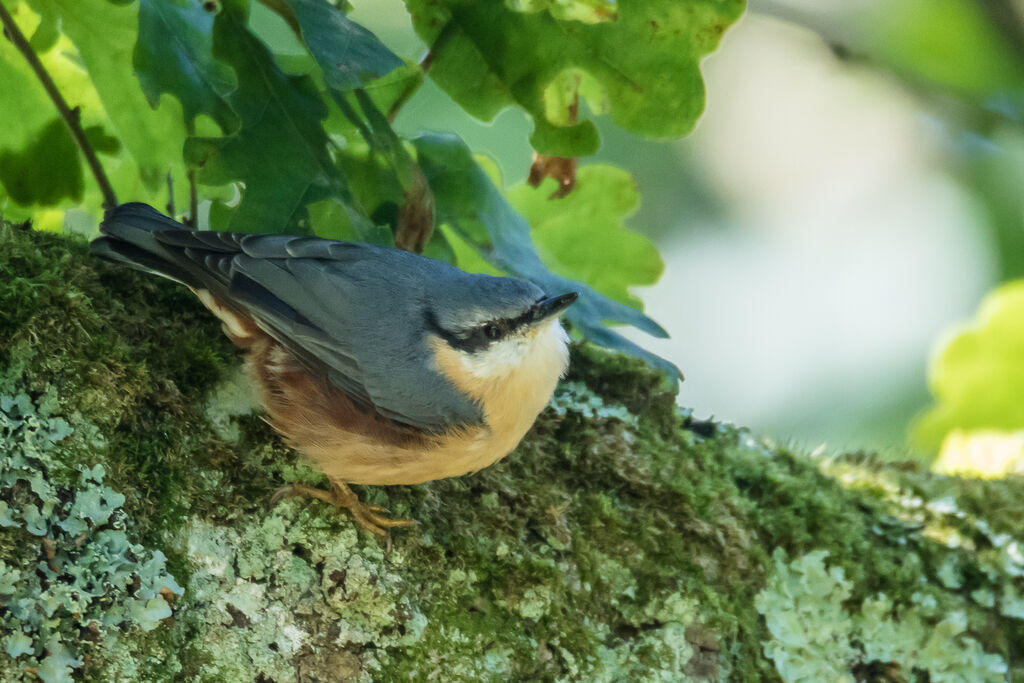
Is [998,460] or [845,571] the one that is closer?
[845,571]

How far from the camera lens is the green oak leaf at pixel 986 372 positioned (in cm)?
345

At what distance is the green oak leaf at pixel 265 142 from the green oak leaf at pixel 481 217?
0.26 m

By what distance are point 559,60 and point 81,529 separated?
1414 mm

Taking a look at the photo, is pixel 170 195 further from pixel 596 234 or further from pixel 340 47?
pixel 596 234

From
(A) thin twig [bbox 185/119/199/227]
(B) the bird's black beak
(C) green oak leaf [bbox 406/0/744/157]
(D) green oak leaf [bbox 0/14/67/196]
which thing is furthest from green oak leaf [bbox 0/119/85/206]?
(B) the bird's black beak

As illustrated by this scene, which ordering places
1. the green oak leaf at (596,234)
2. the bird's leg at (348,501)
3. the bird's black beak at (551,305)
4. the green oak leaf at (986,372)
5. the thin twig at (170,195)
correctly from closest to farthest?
the bird's leg at (348,501) < the bird's black beak at (551,305) < the thin twig at (170,195) < the green oak leaf at (596,234) < the green oak leaf at (986,372)

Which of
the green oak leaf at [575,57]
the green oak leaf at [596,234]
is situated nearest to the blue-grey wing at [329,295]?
the green oak leaf at [575,57]

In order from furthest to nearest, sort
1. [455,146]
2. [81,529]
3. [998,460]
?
[998,460]
[455,146]
[81,529]

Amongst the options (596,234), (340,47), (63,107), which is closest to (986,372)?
(596,234)

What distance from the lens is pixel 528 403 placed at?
2230 millimetres

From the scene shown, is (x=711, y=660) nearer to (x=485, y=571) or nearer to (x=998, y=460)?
(x=485, y=571)

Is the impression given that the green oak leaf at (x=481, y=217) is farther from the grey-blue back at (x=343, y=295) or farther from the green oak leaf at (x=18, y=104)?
the green oak leaf at (x=18, y=104)

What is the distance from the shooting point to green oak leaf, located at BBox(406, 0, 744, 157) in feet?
7.19

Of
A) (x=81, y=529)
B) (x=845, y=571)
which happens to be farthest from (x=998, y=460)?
(x=81, y=529)
